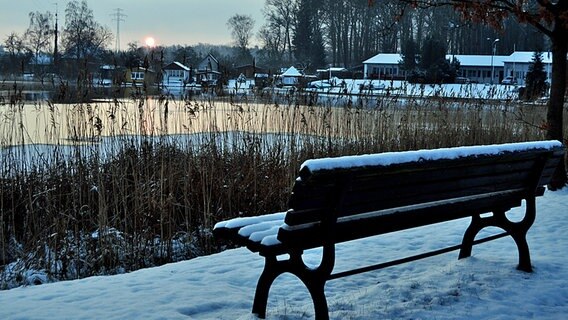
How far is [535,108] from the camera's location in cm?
1118

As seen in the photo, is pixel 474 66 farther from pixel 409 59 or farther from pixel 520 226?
pixel 520 226

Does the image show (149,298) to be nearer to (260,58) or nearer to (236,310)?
(236,310)

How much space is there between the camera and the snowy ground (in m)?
3.17

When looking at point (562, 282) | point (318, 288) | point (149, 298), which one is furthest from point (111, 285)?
point (562, 282)

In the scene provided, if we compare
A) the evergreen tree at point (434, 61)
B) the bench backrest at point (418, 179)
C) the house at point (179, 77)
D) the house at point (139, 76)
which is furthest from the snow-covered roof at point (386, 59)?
the bench backrest at point (418, 179)

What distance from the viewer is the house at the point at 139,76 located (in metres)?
6.96

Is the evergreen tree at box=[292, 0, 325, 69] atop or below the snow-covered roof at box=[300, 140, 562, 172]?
atop

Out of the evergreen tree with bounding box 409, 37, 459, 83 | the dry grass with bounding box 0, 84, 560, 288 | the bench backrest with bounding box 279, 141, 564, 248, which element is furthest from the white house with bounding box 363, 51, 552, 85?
the bench backrest with bounding box 279, 141, 564, 248

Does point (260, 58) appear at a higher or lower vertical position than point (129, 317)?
higher

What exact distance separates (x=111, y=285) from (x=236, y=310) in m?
0.85

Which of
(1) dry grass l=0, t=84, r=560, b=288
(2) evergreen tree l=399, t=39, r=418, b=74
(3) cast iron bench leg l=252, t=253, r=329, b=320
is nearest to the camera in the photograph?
(3) cast iron bench leg l=252, t=253, r=329, b=320

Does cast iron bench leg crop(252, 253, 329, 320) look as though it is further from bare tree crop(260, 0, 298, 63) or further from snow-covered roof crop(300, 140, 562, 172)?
bare tree crop(260, 0, 298, 63)

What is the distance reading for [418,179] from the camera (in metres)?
3.14

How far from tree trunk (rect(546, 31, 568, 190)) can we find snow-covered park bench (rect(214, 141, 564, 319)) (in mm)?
3103
